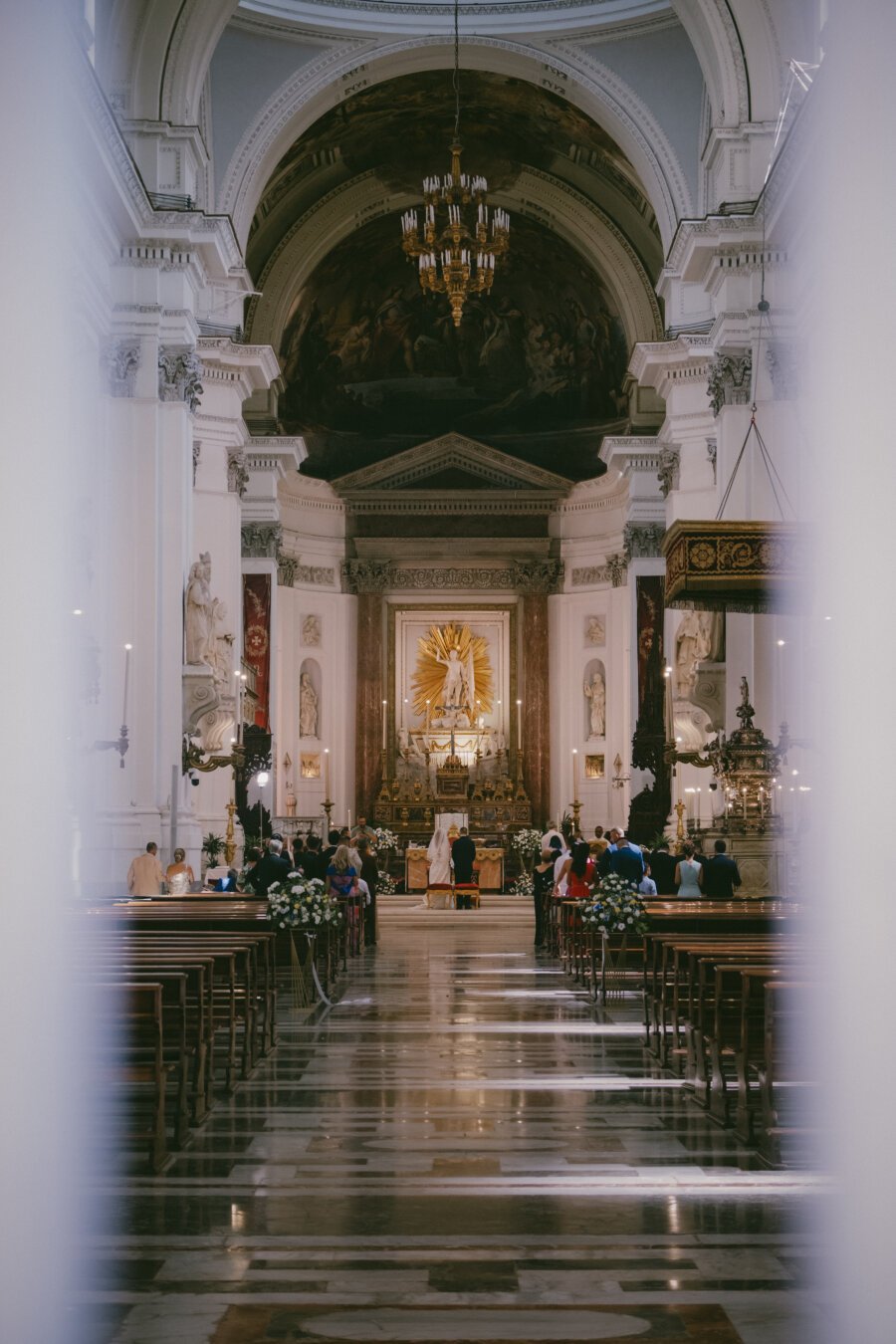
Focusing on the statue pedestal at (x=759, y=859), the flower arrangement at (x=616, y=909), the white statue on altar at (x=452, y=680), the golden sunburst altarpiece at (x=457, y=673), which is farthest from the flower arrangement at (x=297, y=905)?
the golden sunburst altarpiece at (x=457, y=673)

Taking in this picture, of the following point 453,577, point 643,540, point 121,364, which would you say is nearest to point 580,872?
point 121,364

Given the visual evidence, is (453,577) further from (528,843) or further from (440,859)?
(440,859)

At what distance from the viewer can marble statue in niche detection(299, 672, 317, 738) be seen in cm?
3369

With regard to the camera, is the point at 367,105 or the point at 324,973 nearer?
the point at 324,973

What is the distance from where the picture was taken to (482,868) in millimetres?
31781

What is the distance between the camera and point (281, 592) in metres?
32.6

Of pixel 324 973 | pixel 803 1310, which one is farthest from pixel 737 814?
pixel 803 1310

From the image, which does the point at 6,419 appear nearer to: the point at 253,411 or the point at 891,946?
the point at 891,946

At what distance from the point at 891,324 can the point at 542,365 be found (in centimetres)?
2811

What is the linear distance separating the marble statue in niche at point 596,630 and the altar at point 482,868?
5.29 meters

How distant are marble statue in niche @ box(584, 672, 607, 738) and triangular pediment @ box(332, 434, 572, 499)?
158 inches

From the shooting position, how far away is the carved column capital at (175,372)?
62.3ft

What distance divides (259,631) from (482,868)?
6449mm

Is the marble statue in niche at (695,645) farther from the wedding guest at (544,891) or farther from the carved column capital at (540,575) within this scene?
the carved column capital at (540,575)
